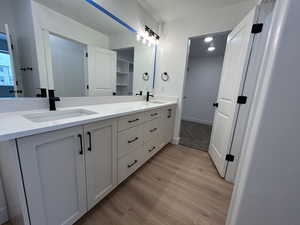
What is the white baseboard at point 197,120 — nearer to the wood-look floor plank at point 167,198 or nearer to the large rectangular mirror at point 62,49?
the wood-look floor plank at point 167,198

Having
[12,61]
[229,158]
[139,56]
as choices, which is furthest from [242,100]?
[12,61]

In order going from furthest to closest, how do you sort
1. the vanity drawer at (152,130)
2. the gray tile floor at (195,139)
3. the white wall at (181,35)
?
the gray tile floor at (195,139) → the white wall at (181,35) → the vanity drawer at (152,130)

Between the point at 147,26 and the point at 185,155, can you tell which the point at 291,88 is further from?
the point at 147,26

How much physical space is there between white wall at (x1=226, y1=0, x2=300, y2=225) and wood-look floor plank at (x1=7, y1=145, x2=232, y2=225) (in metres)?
0.89

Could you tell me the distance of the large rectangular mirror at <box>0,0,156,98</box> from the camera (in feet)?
3.12

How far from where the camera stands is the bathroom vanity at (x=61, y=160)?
660 millimetres

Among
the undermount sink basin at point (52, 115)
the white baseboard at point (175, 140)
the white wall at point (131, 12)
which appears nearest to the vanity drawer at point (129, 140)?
the undermount sink basin at point (52, 115)

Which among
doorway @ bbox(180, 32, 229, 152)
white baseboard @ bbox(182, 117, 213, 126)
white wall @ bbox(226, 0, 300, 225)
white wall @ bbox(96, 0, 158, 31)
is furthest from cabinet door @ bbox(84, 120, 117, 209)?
white baseboard @ bbox(182, 117, 213, 126)

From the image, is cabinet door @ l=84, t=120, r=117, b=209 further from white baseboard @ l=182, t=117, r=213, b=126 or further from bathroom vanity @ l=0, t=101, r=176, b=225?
white baseboard @ l=182, t=117, r=213, b=126

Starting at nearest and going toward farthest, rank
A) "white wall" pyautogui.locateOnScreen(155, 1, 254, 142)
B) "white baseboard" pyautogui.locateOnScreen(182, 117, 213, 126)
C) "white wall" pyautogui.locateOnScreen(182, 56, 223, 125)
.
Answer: "white wall" pyautogui.locateOnScreen(155, 1, 254, 142), "white wall" pyautogui.locateOnScreen(182, 56, 223, 125), "white baseboard" pyautogui.locateOnScreen(182, 117, 213, 126)

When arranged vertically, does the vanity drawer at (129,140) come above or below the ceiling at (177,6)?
below

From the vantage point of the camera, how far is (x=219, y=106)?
6.56 ft

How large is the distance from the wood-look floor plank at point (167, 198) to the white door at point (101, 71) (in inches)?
49.0

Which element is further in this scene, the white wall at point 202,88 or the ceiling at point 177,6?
the white wall at point 202,88
